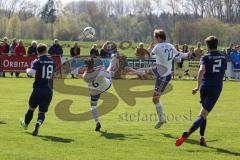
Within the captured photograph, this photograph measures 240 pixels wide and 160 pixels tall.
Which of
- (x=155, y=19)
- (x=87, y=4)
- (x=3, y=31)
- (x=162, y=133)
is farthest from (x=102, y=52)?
(x=87, y=4)

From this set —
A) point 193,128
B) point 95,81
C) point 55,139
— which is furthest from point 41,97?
point 193,128

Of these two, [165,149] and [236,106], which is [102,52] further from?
[165,149]

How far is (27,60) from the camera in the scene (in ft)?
104

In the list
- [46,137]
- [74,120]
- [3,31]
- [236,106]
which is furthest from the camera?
[3,31]

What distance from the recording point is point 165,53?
44.2 feet

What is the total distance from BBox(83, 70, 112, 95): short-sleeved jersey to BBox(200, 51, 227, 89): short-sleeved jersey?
3.16 metres

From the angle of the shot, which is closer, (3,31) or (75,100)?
(75,100)

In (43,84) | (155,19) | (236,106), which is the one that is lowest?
(236,106)

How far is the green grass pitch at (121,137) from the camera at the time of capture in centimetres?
1011

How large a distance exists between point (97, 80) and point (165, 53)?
68.5 inches

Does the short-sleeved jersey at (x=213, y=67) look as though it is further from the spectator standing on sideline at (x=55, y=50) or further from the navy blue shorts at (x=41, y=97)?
the spectator standing on sideline at (x=55, y=50)

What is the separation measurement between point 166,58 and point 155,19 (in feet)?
354

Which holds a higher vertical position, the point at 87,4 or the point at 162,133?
the point at 87,4

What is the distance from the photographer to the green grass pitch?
10109 mm
